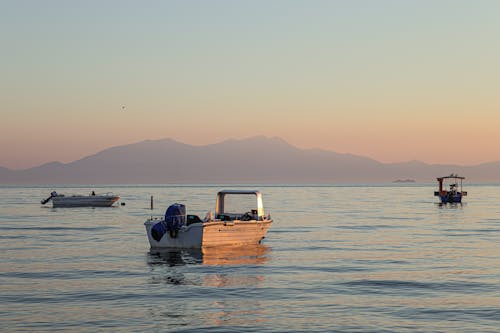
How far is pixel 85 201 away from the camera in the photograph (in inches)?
4210

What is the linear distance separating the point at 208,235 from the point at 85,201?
250 ft

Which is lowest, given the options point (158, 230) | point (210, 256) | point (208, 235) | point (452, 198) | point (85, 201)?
point (210, 256)

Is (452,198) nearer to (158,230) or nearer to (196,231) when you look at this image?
(158,230)

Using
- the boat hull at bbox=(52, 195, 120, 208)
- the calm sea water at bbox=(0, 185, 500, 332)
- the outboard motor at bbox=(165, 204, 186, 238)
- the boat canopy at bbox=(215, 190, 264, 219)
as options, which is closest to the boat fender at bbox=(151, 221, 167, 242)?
the outboard motor at bbox=(165, 204, 186, 238)

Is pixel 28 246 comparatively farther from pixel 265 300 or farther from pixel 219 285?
pixel 265 300

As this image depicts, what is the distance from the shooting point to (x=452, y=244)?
141ft

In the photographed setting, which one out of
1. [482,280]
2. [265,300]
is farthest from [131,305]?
[482,280]

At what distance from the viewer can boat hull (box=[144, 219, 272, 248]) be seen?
34500 mm

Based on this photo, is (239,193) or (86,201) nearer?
(239,193)

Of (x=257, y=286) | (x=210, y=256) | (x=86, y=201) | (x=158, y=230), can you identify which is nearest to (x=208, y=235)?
(x=210, y=256)

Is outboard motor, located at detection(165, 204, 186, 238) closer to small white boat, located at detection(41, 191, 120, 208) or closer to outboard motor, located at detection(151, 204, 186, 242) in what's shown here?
outboard motor, located at detection(151, 204, 186, 242)

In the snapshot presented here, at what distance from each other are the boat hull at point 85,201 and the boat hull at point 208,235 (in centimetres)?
7172

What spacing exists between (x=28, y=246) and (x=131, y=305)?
2262 centimetres

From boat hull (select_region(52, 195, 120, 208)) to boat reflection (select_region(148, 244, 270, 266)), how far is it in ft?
235
